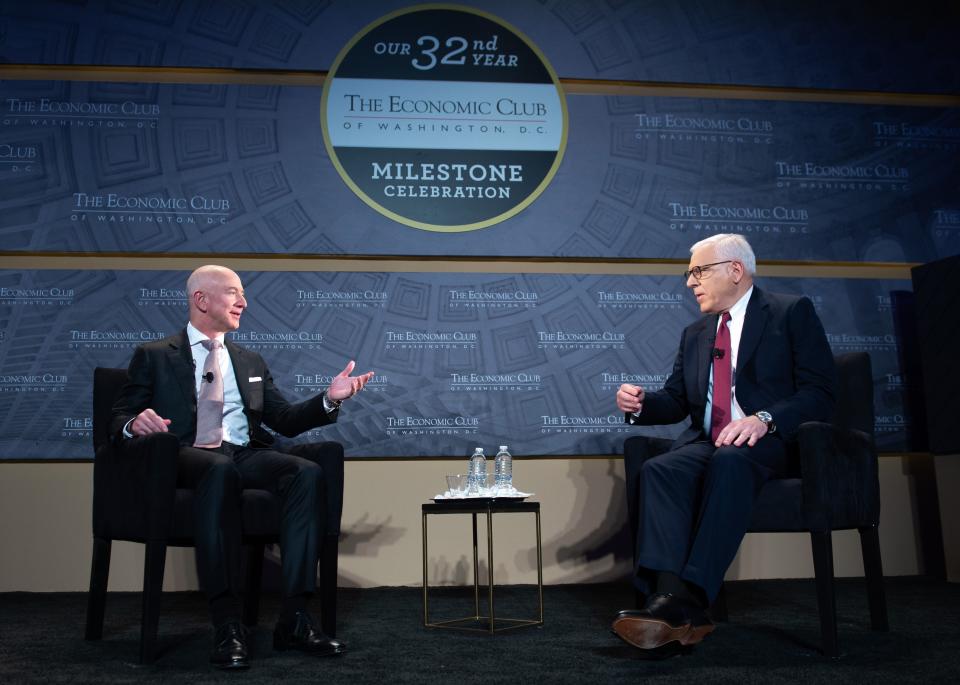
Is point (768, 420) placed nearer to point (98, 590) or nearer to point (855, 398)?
point (855, 398)

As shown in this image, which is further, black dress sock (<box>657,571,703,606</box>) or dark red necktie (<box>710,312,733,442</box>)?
dark red necktie (<box>710,312,733,442</box>)

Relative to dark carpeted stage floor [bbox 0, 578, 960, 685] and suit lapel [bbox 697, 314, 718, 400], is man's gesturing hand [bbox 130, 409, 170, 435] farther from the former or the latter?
suit lapel [bbox 697, 314, 718, 400]

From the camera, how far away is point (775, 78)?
433 centimetres

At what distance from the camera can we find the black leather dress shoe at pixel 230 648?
2.21 metres

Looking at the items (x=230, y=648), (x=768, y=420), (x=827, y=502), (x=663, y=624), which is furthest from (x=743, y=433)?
(x=230, y=648)

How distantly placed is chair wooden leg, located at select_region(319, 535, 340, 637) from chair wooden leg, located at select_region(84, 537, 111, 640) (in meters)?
0.65

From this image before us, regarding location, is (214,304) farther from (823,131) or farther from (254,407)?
(823,131)

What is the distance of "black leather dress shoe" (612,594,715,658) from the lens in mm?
2121

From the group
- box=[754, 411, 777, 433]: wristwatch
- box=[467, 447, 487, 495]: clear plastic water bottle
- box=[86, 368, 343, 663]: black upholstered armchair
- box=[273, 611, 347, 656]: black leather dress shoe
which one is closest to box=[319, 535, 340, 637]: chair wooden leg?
box=[86, 368, 343, 663]: black upholstered armchair

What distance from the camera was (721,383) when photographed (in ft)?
9.14

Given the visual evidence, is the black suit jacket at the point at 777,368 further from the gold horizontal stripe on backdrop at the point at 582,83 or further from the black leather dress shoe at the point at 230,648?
the gold horizontal stripe on backdrop at the point at 582,83

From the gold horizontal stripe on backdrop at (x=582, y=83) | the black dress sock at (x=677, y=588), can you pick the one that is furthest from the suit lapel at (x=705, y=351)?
the gold horizontal stripe on backdrop at (x=582, y=83)

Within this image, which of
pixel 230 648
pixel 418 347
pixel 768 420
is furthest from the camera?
pixel 418 347

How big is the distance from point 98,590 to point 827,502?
2.15 m
